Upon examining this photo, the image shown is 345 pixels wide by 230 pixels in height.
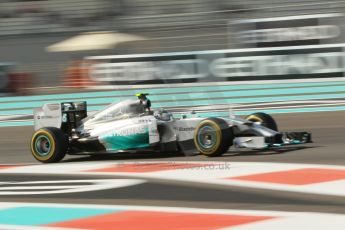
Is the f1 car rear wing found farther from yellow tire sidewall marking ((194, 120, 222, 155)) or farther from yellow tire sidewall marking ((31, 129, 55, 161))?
yellow tire sidewall marking ((194, 120, 222, 155))

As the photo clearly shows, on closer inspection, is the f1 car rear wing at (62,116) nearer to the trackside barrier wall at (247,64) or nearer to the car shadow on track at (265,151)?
the car shadow on track at (265,151)

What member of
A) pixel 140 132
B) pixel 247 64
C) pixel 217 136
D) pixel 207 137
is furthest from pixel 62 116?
pixel 247 64

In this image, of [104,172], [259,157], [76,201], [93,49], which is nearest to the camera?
[76,201]

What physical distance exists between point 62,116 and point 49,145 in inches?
19.1

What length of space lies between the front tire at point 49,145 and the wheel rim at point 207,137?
1866mm

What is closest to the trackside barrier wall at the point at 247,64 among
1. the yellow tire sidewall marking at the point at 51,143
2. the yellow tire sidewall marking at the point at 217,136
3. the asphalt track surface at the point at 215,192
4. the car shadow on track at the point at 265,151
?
the asphalt track surface at the point at 215,192

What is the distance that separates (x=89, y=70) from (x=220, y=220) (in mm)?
14135

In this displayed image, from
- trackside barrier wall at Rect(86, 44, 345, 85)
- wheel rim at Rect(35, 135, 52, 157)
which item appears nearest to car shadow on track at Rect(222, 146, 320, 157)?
wheel rim at Rect(35, 135, 52, 157)

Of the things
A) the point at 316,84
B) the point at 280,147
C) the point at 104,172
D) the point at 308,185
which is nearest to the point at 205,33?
the point at 316,84

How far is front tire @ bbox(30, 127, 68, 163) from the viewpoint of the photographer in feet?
30.3

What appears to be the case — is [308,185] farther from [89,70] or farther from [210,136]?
[89,70]

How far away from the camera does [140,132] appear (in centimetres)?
888

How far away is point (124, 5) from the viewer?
24.6 m

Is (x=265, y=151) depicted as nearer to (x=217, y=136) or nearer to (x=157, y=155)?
(x=217, y=136)
